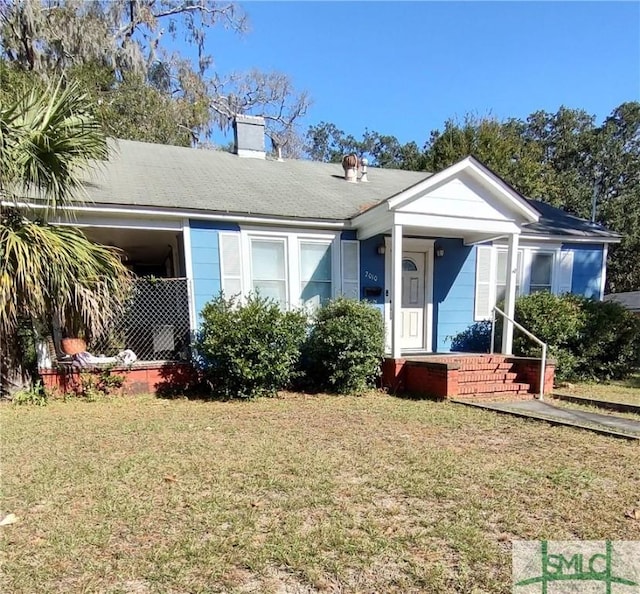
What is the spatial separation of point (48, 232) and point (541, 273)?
987 centimetres

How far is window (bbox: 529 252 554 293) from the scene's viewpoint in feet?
31.7

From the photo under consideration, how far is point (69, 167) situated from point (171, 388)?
381cm

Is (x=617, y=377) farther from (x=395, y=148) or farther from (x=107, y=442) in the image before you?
(x=395, y=148)

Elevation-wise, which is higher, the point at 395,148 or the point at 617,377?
the point at 395,148

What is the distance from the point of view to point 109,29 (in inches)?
663

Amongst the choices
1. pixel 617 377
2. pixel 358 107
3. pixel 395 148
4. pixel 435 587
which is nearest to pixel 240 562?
pixel 435 587

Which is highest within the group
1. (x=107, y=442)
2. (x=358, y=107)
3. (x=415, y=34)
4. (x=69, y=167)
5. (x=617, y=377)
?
(x=358, y=107)

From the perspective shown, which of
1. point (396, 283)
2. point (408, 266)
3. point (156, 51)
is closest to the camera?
point (396, 283)

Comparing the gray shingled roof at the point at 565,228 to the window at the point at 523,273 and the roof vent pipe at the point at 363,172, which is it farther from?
the roof vent pipe at the point at 363,172

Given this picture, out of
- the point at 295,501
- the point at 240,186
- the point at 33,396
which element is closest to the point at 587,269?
the point at 240,186

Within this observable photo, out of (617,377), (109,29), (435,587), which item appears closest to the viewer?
(435,587)

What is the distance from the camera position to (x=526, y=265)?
31.3 feet

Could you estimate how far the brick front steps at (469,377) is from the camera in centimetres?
681

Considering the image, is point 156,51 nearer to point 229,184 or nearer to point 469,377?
point 229,184
